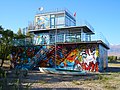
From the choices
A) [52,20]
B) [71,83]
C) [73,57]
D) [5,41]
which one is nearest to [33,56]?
[5,41]

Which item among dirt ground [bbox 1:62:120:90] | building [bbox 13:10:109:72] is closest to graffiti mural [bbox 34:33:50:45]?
building [bbox 13:10:109:72]

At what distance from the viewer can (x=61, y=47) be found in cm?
3253

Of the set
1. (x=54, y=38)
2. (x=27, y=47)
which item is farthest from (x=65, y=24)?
(x=27, y=47)

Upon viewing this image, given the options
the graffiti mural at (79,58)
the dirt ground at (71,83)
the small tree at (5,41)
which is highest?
the small tree at (5,41)

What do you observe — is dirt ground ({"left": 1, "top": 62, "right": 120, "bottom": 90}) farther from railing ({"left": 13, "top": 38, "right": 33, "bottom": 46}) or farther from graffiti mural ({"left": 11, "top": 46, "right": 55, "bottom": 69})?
railing ({"left": 13, "top": 38, "right": 33, "bottom": 46})

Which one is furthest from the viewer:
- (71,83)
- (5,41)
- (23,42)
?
(23,42)

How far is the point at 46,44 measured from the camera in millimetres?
A: 33188

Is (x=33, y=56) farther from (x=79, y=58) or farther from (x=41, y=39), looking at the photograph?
(x=79, y=58)

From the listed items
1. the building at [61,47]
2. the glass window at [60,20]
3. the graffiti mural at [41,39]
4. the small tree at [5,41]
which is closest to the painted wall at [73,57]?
the building at [61,47]

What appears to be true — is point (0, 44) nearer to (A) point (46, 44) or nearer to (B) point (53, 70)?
(A) point (46, 44)

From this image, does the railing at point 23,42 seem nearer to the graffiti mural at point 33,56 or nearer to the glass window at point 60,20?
the graffiti mural at point 33,56

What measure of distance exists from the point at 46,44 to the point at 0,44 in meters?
6.14

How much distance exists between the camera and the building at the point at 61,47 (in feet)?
104

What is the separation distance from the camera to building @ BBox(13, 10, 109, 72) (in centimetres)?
3156
